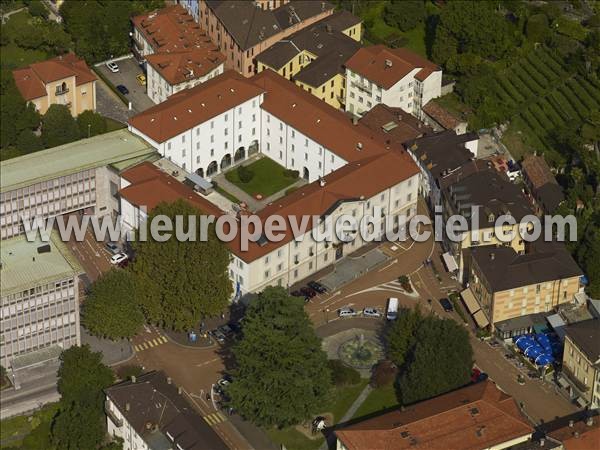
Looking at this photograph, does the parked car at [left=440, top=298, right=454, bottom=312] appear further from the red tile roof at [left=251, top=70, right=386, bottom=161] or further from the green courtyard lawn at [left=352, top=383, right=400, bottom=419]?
the red tile roof at [left=251, top=70, right=386, bottom=161]

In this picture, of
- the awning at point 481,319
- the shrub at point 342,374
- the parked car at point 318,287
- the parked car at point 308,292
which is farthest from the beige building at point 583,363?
the parked car at point 308,292

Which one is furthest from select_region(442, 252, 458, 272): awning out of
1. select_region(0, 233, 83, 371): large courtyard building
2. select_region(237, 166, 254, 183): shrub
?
select_region(0, 233, 83, 371): large courtyard building

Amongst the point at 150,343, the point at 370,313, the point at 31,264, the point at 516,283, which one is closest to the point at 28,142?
the point at 31,264

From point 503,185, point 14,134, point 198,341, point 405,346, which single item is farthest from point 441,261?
point 14,134

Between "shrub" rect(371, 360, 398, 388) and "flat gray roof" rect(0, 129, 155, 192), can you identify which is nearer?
"shrub" rect(371, 360, 398, 388)

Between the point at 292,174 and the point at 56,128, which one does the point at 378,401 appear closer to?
the point at 292,174
